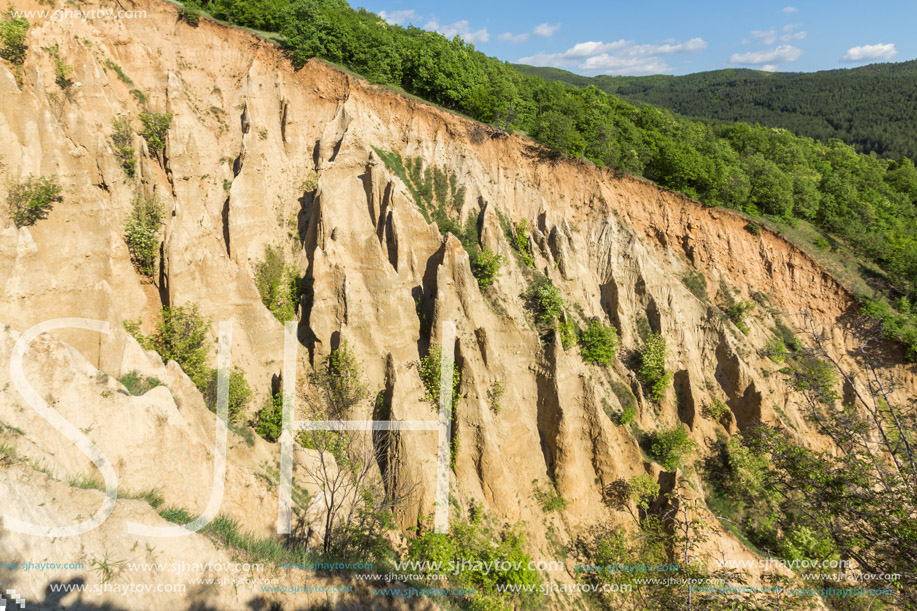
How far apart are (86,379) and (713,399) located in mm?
32168

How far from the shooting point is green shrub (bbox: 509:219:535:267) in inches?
1142

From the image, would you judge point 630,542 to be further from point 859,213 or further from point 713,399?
point 859,213

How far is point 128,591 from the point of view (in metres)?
8.08

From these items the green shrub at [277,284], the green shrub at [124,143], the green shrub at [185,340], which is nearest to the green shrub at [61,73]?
the green shrub at [124,143]

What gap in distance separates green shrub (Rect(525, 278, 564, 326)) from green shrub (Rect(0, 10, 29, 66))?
Result: 30521 millimetres

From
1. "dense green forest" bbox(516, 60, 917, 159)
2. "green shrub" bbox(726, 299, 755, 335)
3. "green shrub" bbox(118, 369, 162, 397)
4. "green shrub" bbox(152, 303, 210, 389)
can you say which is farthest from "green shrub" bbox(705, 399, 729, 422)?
"dense green forest" bbox(516, 60, 917, 159)

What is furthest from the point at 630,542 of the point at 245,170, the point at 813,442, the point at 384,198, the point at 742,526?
the point at 245,170

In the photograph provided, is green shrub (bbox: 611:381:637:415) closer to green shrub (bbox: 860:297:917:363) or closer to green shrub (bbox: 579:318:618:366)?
green shrub (bbox: 579:318:618:366)

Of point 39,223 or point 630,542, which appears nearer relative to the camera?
point 39,223

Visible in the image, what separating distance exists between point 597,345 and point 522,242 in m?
8.79

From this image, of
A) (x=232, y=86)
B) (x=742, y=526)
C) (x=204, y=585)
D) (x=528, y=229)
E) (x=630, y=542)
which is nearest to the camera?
(x=204, y=585)

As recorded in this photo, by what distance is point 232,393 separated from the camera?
1842cm

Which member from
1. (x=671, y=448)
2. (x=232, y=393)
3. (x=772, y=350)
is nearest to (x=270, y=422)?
(x=232, y=393)

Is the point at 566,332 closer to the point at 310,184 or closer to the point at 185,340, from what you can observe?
the point at 310,184
